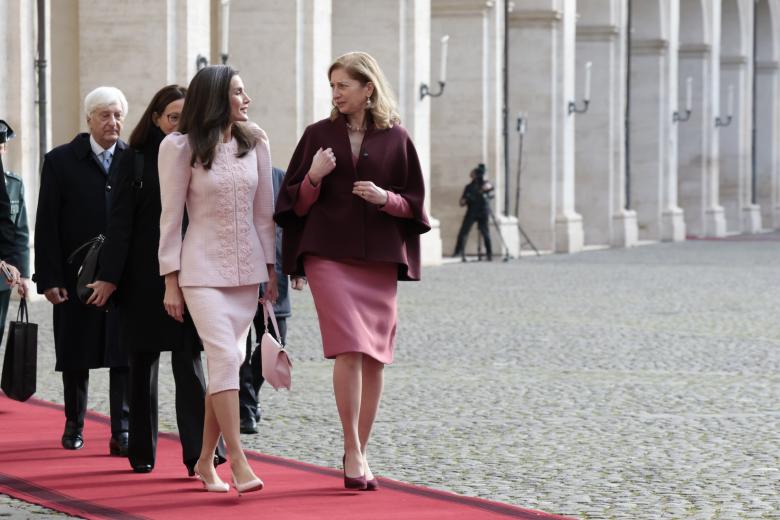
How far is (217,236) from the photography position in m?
6.39

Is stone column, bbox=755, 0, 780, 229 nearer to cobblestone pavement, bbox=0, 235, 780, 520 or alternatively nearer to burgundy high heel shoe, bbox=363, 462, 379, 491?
cobblestone pavement, bbox=0, 235, 780, 520

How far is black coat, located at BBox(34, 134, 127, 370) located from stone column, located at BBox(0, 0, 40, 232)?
28.7ft

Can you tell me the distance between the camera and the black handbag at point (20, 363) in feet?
24.7

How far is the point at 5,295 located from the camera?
9.66 m

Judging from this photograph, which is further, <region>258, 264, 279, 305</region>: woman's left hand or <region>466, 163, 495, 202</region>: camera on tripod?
<region>466, 163, 495, 202</region>: camera on tripod

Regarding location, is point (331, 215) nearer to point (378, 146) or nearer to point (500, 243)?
point (378, 146)

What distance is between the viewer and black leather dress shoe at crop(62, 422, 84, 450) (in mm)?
7626

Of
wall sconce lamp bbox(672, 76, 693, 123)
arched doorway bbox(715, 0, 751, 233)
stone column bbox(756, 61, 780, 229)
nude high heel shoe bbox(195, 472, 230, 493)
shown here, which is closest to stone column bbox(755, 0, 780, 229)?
stone column bbox(756, 61, 780, 229)

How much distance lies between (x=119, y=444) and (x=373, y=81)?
6.63ft

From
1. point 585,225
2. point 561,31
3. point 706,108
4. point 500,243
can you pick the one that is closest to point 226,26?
point 500,243

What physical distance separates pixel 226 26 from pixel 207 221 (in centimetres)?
1386

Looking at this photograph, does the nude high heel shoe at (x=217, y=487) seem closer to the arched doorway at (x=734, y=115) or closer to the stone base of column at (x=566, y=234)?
the stone base of column at (x=566, y=234)

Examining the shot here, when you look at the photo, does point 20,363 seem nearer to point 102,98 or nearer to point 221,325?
point 102,98

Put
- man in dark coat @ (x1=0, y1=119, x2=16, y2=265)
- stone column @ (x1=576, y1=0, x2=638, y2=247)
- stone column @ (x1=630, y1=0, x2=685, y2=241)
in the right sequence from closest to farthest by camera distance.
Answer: man in dark coat @ (x1=0, y1=119, x2=16, y2=265)
stone column @ (x1=576, y1=0, x2=638, y2=247)
stone column @ (x1=630, y1=0, x2=685, y2=241)
